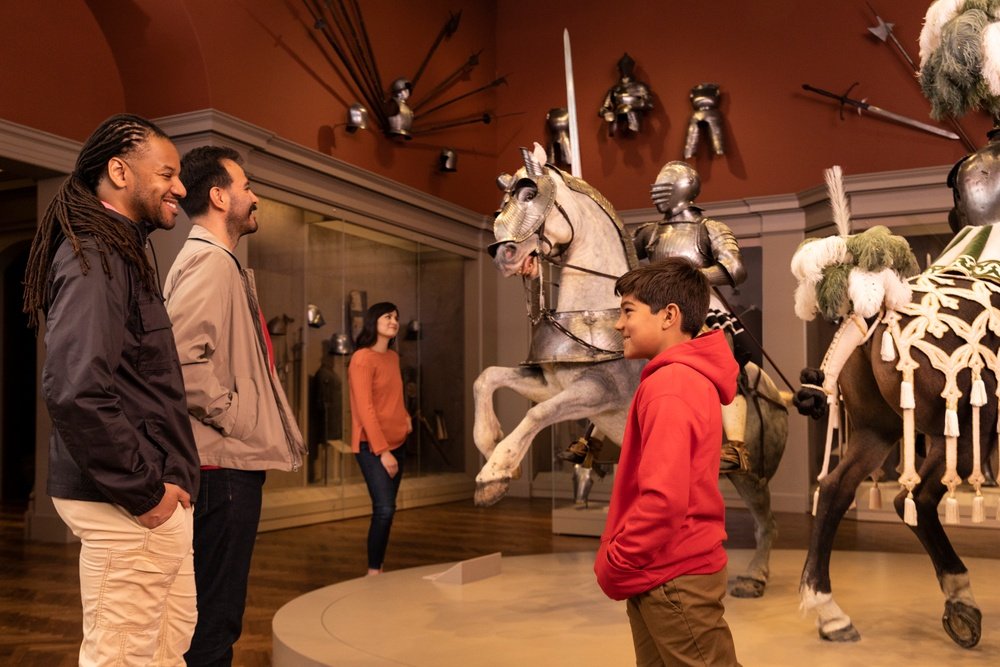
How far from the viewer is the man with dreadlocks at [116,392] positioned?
1753 mm

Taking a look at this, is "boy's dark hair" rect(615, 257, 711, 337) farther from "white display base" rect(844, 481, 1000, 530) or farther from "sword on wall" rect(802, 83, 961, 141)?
"sword on wall" rect(802, 83, 961, 141)

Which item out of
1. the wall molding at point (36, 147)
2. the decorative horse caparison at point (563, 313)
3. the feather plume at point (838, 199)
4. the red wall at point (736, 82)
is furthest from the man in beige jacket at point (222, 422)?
the red wall at point (736, 82)

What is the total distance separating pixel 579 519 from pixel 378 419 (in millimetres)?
2737

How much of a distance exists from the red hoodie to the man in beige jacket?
100 centimetres

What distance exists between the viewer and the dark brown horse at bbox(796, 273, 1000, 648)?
11.1 ft

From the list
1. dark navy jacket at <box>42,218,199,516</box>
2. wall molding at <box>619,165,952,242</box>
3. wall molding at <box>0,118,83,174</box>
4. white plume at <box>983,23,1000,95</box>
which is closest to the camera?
dark navy jacket at <box>42,218,199,516</box>

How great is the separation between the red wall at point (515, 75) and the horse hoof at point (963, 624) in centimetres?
639

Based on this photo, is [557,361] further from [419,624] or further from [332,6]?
[332,6]

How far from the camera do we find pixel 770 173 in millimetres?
10289

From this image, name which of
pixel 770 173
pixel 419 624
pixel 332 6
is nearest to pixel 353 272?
pixel 332 6

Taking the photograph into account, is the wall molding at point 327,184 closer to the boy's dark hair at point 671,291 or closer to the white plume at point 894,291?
the white plume at point 894,291

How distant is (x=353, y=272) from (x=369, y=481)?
13.7 feet

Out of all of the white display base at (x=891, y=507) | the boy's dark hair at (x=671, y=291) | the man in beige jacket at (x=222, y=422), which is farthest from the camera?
the white display base at (x=891, y=507)

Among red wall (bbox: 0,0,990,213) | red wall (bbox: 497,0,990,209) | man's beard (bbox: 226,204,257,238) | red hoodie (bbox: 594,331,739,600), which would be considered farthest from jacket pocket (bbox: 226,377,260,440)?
red wall (bbox: 497,0,990,209)
